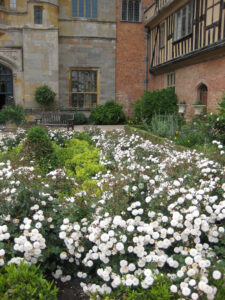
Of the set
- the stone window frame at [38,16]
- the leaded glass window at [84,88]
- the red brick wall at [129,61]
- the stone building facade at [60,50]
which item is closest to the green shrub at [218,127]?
the stone building facade at [60,50]

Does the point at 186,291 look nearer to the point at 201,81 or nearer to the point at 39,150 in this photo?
the point at 39,150

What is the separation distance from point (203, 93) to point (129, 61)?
5.13m

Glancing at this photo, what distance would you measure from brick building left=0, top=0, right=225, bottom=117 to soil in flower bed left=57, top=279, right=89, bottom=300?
966 centimetres

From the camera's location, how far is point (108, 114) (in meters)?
13.5

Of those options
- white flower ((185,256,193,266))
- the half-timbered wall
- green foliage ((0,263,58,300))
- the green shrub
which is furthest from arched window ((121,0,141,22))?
green foliage ((0,263,58,300))

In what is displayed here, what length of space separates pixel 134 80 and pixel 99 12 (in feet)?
11.3

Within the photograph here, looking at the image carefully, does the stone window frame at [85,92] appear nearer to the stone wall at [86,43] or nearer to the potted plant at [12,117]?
the stone wall at [86,43]

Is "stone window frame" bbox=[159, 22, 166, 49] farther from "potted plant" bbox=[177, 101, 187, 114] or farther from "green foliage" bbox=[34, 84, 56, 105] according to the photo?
"green foliage" bbox=[34, 84, 56, 105]

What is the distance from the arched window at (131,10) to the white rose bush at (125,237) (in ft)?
43.4

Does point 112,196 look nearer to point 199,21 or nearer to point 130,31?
point 199,21

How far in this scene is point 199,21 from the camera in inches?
388

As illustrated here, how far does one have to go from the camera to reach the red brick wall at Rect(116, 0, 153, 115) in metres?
14.4

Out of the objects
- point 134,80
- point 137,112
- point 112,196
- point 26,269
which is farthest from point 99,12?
point 26,269

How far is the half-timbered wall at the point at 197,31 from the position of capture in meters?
8.84
